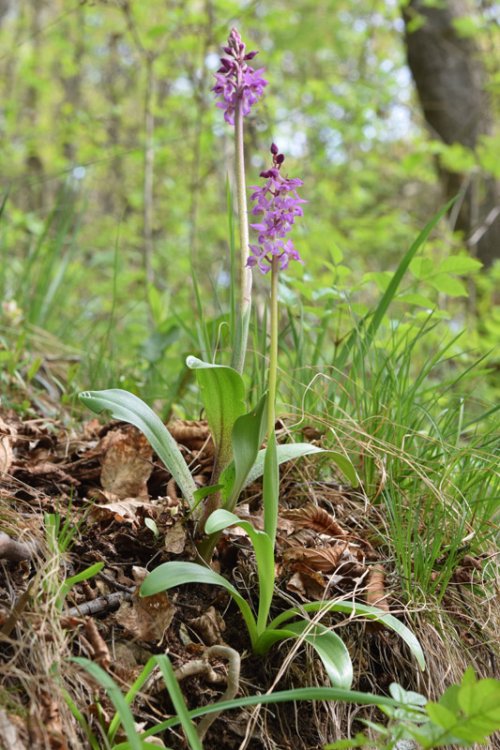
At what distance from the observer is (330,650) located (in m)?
1.09

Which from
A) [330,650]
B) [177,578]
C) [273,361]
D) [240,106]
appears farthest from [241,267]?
[330,650]

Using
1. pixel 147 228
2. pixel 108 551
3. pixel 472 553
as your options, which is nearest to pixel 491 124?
pixel 147 228

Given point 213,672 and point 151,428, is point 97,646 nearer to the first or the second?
point 213,672

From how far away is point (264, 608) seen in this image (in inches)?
45.3

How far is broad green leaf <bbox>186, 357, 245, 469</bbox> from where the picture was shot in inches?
47.8

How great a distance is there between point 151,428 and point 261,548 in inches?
13.4

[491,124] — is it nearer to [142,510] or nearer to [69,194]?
[69,194]

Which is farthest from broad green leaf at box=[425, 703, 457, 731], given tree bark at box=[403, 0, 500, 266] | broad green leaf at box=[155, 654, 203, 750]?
tree bark at box=[403, 0, 500, 266]

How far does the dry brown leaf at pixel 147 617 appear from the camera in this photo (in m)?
1.14

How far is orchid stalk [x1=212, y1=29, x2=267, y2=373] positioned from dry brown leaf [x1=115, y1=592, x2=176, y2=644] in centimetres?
46

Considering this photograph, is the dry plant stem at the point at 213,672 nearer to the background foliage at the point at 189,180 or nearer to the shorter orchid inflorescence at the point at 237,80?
the background foliage at the point at 189,180

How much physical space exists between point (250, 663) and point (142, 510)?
368mm

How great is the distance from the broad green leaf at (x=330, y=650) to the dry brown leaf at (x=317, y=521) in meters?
0.26

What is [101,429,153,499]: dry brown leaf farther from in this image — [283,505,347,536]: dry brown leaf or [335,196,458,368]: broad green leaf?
[335,196,458,368]: broad green leaf
